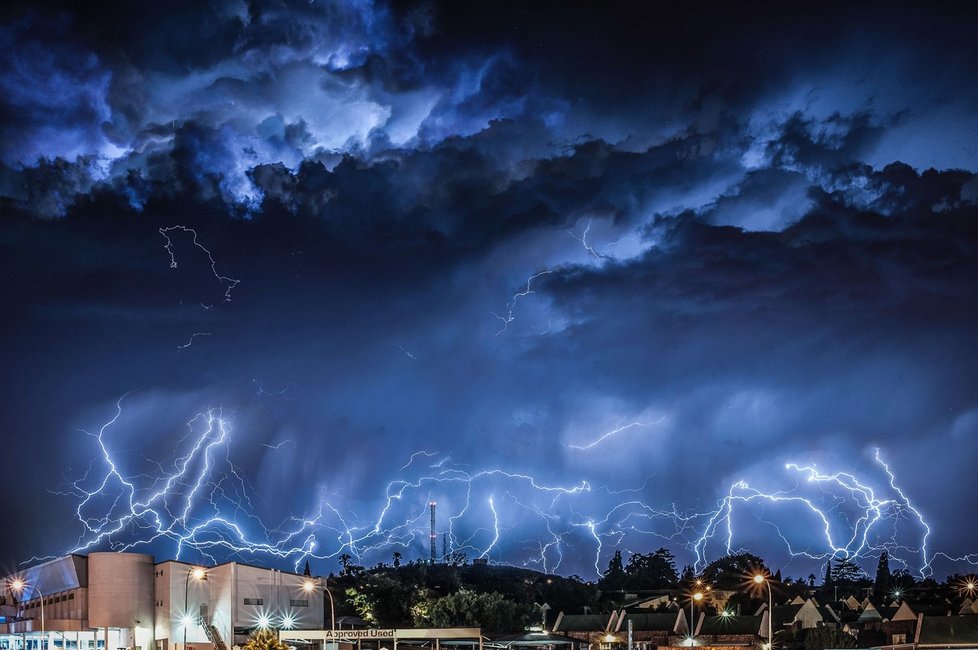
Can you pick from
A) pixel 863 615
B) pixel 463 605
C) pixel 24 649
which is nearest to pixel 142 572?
pixel 24 649

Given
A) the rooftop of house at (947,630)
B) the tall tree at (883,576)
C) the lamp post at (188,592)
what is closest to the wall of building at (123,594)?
the lamp post at (188,592)

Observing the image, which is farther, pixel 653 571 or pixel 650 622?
pixel 653 571

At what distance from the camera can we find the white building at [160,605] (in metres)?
58.2

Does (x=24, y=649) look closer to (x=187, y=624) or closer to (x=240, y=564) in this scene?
(x=187, y=624)

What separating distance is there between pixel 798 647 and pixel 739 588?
3133 cm

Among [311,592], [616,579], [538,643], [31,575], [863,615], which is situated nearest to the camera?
[538,643]

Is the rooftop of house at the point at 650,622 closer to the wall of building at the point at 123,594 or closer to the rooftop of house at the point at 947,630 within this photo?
the rooftop of house at the point at 947,630

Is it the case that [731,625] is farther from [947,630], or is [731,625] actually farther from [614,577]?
[614,577]

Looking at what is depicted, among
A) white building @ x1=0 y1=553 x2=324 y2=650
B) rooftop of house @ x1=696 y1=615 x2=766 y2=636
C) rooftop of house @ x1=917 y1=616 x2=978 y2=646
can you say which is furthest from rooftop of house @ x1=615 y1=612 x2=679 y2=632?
white building @ x1=0 y1=553 x2=324 y2=650

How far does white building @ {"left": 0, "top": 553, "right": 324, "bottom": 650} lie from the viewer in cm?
5819

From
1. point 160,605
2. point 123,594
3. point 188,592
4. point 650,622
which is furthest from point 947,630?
point 123,594

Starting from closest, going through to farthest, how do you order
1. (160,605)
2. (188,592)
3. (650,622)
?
1. (188,592)
2. (160,605)
3. (650,622)

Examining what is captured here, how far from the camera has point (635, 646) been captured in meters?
71.4

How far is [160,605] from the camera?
60344 mm
